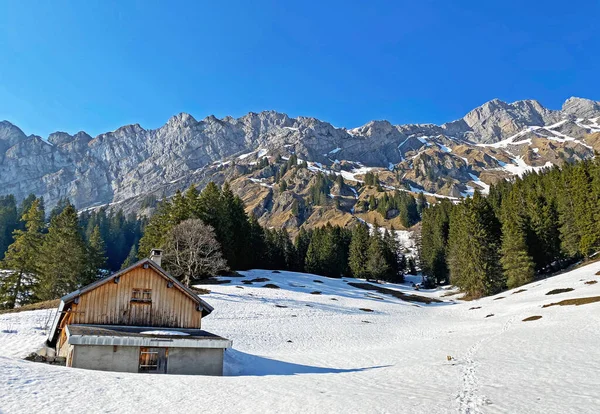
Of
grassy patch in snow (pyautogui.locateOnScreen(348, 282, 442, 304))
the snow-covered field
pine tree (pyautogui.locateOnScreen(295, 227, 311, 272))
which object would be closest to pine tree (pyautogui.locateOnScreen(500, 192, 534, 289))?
the snow-covered field

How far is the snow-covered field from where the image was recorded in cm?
1158

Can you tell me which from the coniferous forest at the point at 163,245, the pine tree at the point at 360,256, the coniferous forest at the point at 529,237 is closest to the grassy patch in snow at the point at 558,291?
the coniferous forest at the point at 529,237

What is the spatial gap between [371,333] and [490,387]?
22.1m

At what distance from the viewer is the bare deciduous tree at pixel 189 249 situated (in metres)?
51.4

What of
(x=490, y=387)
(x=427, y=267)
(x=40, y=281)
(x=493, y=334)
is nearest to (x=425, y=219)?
(x=427, y=267)

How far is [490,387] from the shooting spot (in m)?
14.7

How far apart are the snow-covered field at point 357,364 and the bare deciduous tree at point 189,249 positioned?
537 centimetres

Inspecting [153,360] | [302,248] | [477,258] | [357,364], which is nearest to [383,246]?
[302,248]

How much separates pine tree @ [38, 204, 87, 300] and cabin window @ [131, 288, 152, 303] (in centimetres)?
3745

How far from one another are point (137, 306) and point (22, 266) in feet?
118

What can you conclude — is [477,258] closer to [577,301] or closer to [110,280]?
[577,301]

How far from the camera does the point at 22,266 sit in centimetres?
4766

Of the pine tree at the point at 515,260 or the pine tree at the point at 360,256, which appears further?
the pine tree at the point at 360,256

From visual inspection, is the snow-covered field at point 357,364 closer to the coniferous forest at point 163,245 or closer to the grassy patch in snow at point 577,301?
A: the grassy patch in snow at point 577,301
